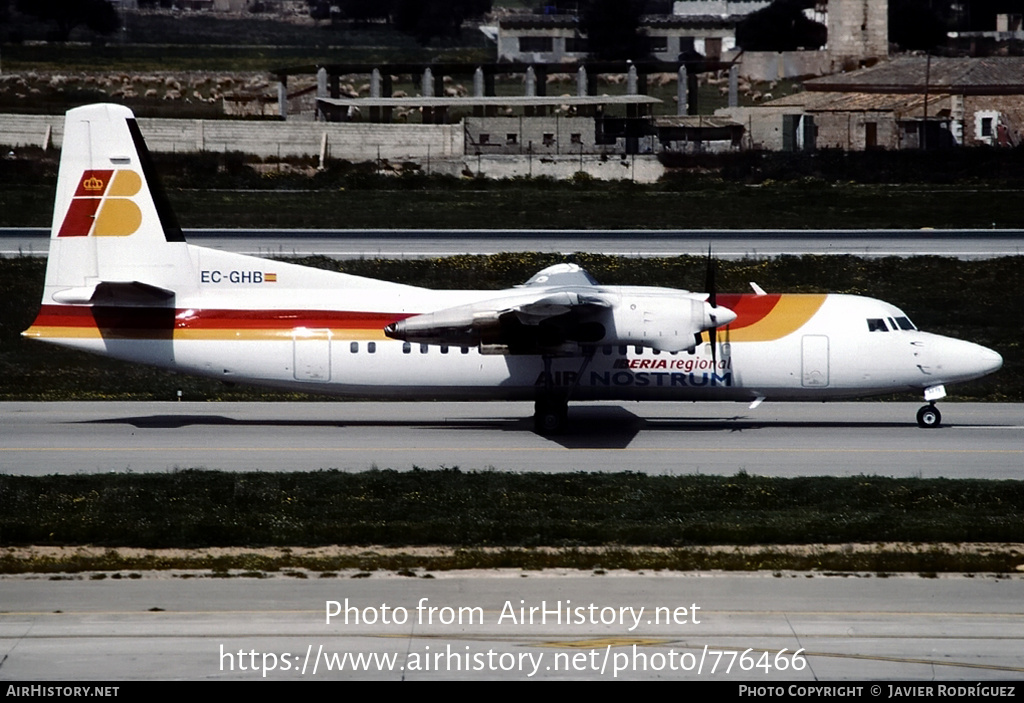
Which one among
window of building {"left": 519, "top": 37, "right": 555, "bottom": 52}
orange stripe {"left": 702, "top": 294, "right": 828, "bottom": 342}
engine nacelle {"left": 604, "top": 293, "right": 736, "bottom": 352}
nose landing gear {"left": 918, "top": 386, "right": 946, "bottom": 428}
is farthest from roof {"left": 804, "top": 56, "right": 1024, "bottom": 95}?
engine nacelle {"left": 604, "top": 293, "right": 736, "bottom": 352}

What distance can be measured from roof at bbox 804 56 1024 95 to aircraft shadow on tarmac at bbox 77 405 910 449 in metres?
51.1

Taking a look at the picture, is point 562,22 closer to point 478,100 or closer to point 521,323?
point 478,100

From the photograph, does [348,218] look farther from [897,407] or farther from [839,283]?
[897,407]

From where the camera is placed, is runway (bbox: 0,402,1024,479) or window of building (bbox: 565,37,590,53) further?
window of building (bbox: 565,37,590,53)

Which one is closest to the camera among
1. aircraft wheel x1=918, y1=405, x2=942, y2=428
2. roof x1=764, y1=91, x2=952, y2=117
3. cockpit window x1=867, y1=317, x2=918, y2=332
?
cockpit window x1=867, y1=317, x2=918, y2=332

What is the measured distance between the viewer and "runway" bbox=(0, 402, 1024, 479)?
24125mm

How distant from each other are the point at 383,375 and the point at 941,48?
9139 centimetres

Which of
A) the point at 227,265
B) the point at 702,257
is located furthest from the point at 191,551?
the point at 702,257

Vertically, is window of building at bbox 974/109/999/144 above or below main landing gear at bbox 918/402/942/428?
above

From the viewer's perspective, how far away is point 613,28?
9462 cm

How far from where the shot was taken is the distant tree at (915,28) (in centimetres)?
10669

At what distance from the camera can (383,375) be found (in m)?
27.0

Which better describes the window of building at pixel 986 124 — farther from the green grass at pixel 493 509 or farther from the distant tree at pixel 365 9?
the green grass at pixel 493 509

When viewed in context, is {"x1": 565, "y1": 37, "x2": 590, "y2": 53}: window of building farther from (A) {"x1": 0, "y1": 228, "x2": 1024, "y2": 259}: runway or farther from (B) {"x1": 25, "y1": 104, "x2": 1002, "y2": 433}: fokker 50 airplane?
(B) {"x1": 25, "y1": 104, "x2": 1002, "y2": 433}: fokker 50 airplane
